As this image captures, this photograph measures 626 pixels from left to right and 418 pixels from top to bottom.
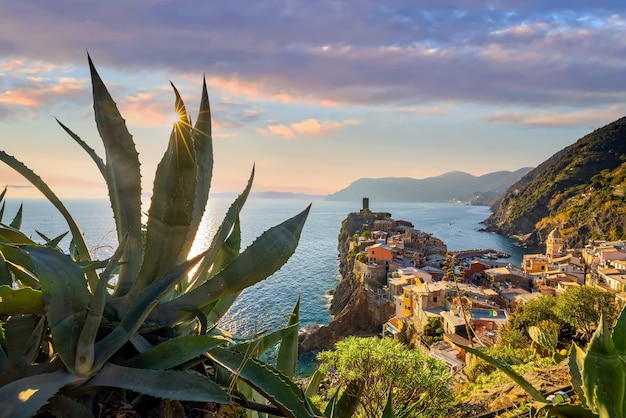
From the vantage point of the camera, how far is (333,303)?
3391cm

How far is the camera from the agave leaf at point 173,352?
992 mm

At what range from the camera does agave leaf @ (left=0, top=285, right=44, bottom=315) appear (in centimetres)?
88

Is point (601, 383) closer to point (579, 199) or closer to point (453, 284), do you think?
point (453, 284)

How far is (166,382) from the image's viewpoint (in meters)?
0.93

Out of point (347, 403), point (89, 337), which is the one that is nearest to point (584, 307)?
point (347, 403)

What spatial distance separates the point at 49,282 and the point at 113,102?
0.57 metres

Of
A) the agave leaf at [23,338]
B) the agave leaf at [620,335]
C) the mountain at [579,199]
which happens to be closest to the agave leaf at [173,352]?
the agave leaf at [23,338]

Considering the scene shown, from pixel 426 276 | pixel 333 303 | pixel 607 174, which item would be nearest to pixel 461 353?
pixel 426 276

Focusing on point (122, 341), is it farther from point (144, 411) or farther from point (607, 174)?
point (607, 174)

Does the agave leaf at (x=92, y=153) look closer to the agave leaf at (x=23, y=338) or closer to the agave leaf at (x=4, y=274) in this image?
the agave leaf at (x=4, y=274)

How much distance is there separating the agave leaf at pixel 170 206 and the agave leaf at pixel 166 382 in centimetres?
28

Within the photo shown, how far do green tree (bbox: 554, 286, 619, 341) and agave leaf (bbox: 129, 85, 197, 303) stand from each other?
13.4 m

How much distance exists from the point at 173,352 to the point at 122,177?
0.57m

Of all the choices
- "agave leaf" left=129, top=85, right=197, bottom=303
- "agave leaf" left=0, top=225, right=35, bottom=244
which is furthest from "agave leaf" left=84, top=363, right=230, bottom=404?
"agave leaf" left=0, top=225, right=35, bottom=244
